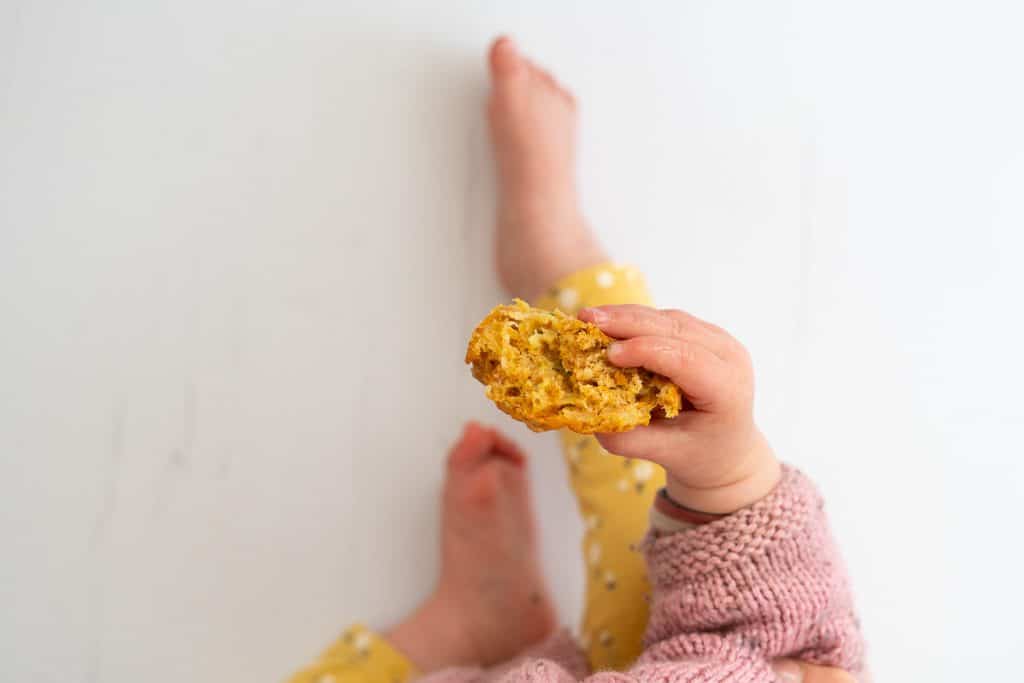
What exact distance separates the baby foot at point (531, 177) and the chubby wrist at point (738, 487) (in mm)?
286

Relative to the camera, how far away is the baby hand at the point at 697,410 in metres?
0.51

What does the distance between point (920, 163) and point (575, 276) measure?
419 mm

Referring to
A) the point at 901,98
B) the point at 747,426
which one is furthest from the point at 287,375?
the point at 901,98

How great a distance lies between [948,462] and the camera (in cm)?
89

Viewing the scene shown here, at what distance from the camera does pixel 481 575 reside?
858 millimetres

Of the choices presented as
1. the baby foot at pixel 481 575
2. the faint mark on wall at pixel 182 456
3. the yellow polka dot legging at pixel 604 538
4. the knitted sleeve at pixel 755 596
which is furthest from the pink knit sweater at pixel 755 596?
the faint mark on wall at pixel 182 456

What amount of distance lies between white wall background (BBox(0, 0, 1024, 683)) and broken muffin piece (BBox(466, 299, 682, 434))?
41 centimetres

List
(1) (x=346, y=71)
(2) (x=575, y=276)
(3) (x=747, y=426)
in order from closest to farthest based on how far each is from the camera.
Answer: (3) (x=747, y=426) < (2) (x=575, y=276) < (1) (x=346, y=71)

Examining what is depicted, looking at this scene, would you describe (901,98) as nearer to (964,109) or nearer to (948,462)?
(964,109)

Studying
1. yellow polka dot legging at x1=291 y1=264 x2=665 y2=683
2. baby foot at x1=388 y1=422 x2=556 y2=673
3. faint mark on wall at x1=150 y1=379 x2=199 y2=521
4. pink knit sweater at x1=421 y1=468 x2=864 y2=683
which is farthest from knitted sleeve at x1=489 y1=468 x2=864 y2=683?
faint mark on wall at x1=150 y1=379 x2=199 y2=521

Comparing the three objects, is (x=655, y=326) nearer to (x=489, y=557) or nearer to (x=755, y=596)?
(x=755, y=596)

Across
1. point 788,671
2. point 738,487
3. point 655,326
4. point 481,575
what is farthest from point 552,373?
point 481,575

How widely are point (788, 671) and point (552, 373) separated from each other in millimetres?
323

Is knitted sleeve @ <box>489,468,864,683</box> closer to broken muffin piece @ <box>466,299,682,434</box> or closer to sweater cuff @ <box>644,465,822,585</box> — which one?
sweater cuff @ <box>644,465,822,585</box>
